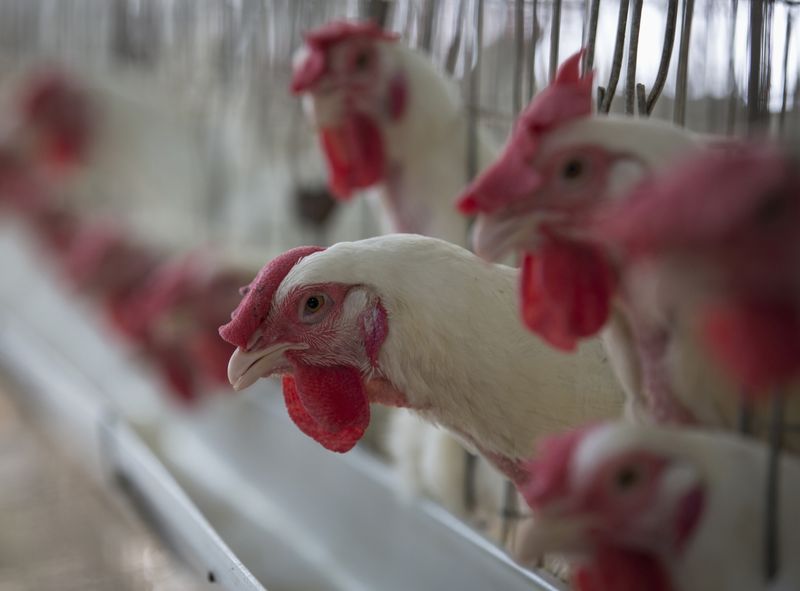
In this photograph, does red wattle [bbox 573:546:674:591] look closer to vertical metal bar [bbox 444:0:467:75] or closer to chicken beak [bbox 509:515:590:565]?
chicken beak [bbox 509:515:590:565]

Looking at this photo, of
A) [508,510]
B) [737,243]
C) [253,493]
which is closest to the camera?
[737,243]

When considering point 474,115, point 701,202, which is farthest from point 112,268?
point 701,202

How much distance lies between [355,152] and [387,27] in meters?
0.42

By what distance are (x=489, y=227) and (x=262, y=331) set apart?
0.25 m

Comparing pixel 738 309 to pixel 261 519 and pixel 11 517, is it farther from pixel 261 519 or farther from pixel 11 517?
pixel 11 517

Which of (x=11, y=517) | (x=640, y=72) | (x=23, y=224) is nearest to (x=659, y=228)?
(x=640, y=72)

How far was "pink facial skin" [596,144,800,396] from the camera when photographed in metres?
0.40

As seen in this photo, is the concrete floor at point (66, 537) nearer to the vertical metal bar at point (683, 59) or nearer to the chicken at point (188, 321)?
the chicken at point (188, 321)

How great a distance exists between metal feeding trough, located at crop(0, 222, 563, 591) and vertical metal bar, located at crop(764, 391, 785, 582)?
1.30ft

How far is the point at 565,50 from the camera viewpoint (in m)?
1.44

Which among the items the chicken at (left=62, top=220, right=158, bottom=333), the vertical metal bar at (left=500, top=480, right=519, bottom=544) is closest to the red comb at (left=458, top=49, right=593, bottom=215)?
the vertical metal bar at (left=500, top=480, right=519, bottom=544)

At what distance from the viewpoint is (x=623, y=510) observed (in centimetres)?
49

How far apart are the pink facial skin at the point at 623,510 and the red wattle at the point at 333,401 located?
284 mm

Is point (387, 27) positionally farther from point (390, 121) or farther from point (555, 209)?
point (555, 209)
